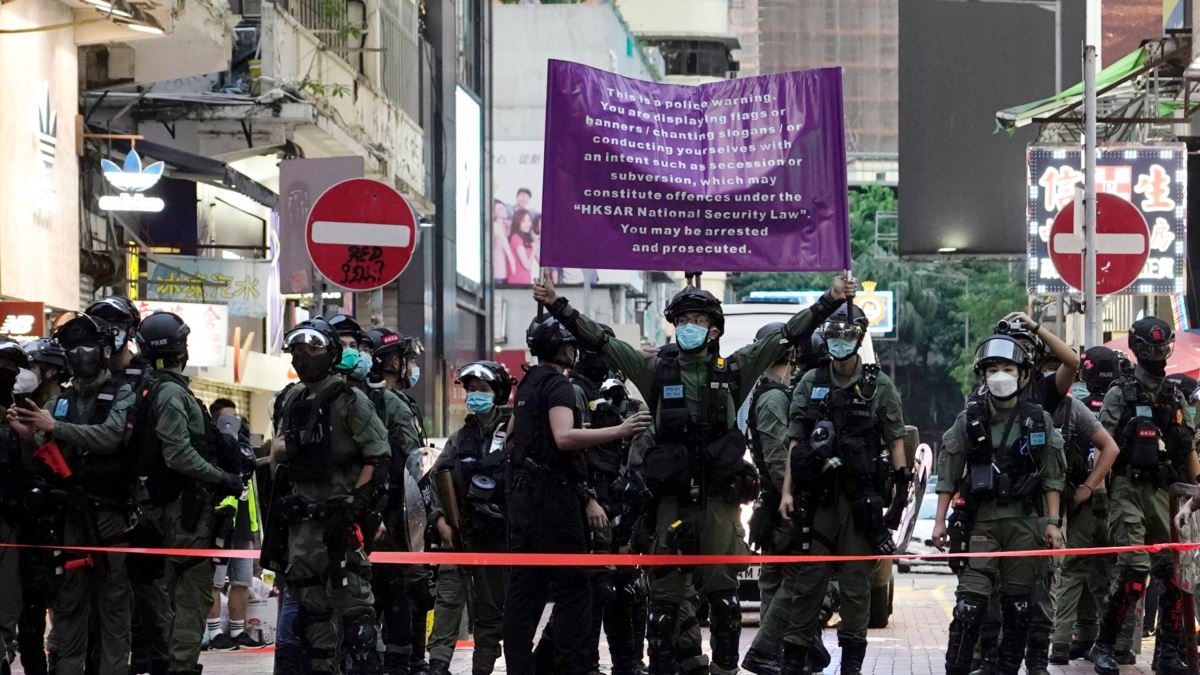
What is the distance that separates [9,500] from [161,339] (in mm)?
1296

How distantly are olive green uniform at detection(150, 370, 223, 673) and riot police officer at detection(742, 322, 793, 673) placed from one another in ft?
9.71

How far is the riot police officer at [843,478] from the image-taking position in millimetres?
10836

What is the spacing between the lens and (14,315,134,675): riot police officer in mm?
10359

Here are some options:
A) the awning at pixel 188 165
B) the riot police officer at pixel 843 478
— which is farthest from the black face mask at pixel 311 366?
the awning at pixel 188 165

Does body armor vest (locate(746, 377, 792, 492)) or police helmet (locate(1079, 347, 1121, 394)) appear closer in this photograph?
body armor vest (locate(746, 377, 792, 492))

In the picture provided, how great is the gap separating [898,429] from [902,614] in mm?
7231

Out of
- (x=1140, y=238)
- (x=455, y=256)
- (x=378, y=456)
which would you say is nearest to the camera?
(x=378, y=456)

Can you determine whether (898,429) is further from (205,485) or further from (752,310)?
(752,310)

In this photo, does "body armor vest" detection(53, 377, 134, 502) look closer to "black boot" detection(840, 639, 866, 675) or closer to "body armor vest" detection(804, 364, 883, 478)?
"body armor vest" detection(804, 364, 883, 478)

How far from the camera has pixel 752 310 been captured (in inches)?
798

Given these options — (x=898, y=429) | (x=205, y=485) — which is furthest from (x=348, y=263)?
(x=898, y=429)

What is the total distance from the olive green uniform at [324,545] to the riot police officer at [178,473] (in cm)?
86

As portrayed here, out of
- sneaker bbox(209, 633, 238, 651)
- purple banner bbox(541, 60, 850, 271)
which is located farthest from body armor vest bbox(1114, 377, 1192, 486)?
sneaker bbox(209, 633, 238, 651)

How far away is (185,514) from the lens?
11.0 meters
